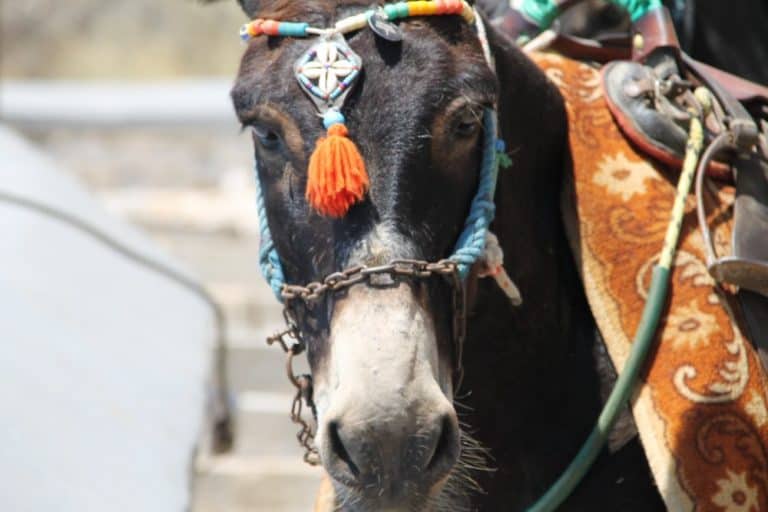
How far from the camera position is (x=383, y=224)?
250 cm

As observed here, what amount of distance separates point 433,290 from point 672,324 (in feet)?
2.09

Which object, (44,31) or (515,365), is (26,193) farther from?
(44,31)

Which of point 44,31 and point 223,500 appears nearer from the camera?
point 223,500

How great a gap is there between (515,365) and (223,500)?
4.83 m

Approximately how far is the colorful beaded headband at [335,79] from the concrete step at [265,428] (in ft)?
21.3

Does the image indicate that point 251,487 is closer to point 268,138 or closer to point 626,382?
point 626,382

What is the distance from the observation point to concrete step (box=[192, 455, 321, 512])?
7.56 meters

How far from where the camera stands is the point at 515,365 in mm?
3053

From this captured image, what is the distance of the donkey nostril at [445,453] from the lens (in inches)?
95.6

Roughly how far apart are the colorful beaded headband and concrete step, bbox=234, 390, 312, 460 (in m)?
6.49

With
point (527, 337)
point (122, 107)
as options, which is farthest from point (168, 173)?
point (527, 337)

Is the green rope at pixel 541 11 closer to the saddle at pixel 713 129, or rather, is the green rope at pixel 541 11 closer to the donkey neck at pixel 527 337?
the saddle at pixel 713 129

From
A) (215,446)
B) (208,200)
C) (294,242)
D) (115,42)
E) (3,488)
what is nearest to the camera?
(294,242)

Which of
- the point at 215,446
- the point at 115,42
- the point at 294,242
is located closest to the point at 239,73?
the point at 294,242
